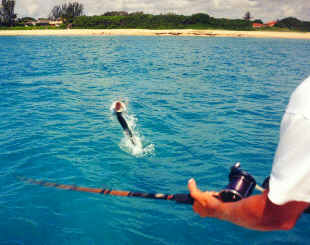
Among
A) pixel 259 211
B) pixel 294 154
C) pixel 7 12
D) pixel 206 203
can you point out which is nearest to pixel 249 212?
pixel 259 211

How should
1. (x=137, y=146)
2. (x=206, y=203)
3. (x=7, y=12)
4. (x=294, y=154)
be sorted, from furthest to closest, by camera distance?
(x=7, y=12) → (x=137, y=146) → (x=206, y=203) → (x=294, y=154)

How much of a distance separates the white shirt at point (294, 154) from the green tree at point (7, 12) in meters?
125

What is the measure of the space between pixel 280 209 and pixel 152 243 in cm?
330

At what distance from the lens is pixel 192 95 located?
12891 millimetres

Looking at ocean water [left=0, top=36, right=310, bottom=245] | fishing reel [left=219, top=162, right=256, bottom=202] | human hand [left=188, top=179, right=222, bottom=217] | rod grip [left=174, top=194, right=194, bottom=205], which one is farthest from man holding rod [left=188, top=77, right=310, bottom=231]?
ocean water [left=0, top=36, right=310, bottom=245]

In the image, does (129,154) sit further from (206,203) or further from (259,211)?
(259,211)

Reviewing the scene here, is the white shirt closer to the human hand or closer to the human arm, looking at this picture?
the human arm

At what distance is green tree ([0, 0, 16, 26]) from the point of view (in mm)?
101250

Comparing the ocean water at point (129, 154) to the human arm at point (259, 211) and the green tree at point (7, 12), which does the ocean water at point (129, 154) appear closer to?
the human arm at point (259, 211)

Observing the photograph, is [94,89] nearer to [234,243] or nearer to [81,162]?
[81,162]

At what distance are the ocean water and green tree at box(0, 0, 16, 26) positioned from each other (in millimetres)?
109673

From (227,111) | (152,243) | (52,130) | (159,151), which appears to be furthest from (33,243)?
(227,111)

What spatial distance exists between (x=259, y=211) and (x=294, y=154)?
51cm

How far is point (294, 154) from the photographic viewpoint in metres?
1.20
